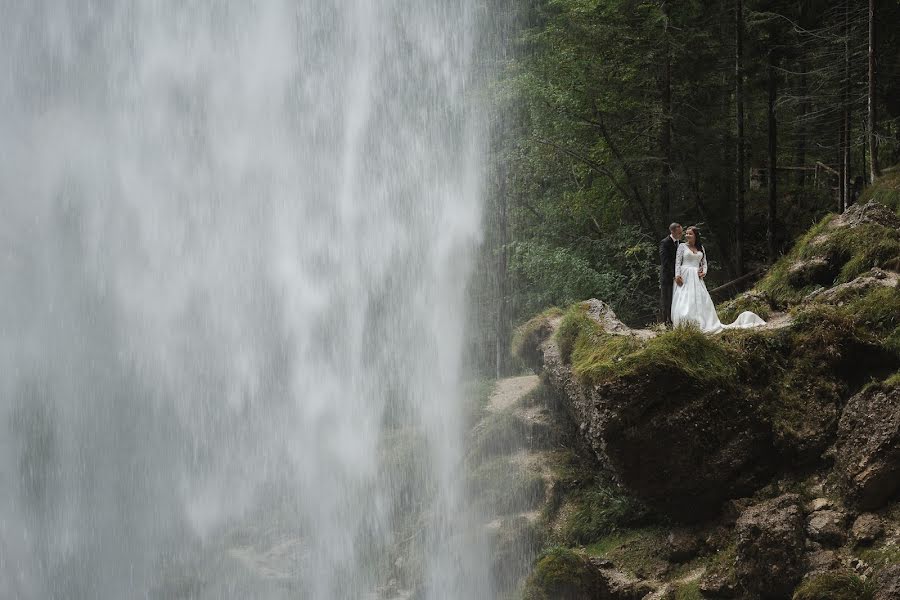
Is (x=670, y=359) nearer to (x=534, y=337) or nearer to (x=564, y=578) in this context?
(x=564, y=578)

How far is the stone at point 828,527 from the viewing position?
8.11m

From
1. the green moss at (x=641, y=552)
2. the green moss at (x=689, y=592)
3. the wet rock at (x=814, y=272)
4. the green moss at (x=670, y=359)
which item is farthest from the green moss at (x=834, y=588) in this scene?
the wet rock at (x=814, y=272)

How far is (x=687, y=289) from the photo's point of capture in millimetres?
11062

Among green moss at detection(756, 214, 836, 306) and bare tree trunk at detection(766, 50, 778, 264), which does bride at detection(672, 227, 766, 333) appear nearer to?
green moss at detection(756, 214, 836, 306)

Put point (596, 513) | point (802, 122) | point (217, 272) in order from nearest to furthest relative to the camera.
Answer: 1. point (596, 513)
2. point (217, 272)
3. point (802, 122)

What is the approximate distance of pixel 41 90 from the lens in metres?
23.5

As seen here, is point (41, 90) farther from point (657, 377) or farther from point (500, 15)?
point (657, 377)

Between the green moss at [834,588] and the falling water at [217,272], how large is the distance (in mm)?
9072

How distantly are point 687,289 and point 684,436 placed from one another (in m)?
2.44

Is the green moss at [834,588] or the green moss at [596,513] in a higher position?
the green moss at [834,588]

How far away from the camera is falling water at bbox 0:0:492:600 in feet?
58.8

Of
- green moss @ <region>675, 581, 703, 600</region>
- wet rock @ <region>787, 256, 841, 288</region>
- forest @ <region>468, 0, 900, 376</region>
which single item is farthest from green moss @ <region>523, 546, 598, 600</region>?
forest @ <region>468, 0, 900, 376</region>

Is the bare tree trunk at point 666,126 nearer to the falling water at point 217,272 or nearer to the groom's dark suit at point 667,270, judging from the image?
the falling water at point 217,272

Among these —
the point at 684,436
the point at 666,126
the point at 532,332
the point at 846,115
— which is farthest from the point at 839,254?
the point at 846,115
